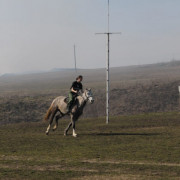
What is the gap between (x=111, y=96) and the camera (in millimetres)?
46062

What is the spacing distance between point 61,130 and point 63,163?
10.6 meters

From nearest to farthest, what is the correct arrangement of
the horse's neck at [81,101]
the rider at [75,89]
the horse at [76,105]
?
the horse at [76,105]
the horse's neck at [81,101]
the rider at [75,89]

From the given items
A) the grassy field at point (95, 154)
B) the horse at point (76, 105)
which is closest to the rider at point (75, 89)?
the horse at point (76, 105)

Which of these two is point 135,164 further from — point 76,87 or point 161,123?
point 161,123

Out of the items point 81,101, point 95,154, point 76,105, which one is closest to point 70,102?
point 76,105

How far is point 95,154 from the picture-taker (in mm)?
14859

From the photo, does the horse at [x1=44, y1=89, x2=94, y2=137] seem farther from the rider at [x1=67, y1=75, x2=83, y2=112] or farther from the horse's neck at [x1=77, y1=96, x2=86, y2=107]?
the rider at [x1=67, y1=75, x2=83, y2=112]

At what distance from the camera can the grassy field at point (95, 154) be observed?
38.5 ft

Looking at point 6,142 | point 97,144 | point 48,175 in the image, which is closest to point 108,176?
point 48,175

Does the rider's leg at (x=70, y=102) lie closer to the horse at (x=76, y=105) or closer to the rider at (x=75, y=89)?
the rider at (x=75, y=89)

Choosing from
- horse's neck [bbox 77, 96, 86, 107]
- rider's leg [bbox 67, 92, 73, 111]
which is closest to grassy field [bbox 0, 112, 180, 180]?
rider's leg [bbox 67, 92, 73, 111]

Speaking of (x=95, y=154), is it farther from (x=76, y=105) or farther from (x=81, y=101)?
(x=76, y=105)

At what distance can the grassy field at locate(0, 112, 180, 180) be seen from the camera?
38.5 ft

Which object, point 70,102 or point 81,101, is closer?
point 81,101
